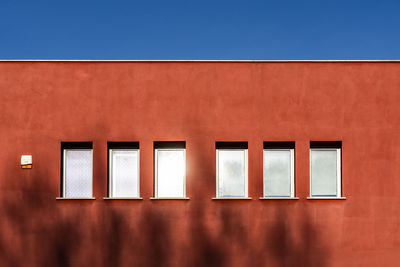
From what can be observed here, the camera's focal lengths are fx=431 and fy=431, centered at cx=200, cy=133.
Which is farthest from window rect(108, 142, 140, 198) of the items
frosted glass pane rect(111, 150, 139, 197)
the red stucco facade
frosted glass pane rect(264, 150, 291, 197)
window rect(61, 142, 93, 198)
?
frosted glass pane rect(264, 150, 291, 197)

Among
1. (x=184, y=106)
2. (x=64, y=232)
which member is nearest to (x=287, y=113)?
(x=184, y=106)

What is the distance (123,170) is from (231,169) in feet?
9.74

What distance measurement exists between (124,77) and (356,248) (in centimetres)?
773

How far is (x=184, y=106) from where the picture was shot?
11.7m

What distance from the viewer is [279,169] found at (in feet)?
38.9

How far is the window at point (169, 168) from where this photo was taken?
38.7 feet

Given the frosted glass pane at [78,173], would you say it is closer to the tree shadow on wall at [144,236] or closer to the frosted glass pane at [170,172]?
the tree shadow on wall at [144,236]

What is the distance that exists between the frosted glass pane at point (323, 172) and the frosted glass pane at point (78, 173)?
6130 mm

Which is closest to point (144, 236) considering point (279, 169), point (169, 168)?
point (169, 168)

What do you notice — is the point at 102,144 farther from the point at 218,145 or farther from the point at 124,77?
the point at 218,145

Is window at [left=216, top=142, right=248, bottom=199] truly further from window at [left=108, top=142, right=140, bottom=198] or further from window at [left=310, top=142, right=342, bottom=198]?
window at [left=108, top=142, right=140, bottom=198]

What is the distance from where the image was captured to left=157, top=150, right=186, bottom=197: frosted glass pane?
38.7ft

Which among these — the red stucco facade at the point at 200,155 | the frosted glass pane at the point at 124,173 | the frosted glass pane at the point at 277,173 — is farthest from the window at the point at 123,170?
the frosted glass pane at the point at 277,173

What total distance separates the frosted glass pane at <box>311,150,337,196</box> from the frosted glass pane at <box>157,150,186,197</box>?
357 centimetres
